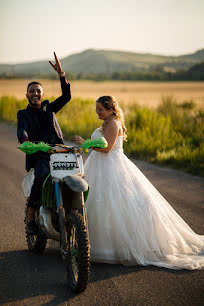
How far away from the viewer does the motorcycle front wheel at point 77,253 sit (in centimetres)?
402

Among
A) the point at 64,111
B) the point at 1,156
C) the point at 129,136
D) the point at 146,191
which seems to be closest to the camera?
the point at 146,191

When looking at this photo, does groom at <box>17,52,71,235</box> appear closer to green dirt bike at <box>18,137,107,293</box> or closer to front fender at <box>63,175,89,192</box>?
green dirt bike at <box>18,137,107,293</box>

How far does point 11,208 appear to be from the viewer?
7.46 metres

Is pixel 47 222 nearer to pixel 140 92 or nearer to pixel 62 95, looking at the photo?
pixel 62 95

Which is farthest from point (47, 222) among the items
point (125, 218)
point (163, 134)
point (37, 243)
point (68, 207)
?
point (163, 134)

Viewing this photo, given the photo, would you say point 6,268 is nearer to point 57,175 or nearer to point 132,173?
point 57,175

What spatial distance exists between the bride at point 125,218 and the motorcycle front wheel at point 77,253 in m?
0.71

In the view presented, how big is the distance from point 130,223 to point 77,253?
111 centimetres

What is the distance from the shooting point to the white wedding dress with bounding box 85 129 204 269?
16.3ft

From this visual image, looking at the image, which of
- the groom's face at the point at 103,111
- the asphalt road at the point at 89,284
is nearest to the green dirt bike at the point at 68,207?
the asphalt road at the point at 89,284

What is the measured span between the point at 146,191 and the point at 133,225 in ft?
1.60

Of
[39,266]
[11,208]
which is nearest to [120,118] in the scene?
[39,266]

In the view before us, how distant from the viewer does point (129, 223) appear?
5043 millimetres

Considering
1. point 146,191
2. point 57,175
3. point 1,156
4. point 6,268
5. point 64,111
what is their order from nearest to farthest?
point 57,175, point 6,268, point 146,191, point 1,156, point 64,111
